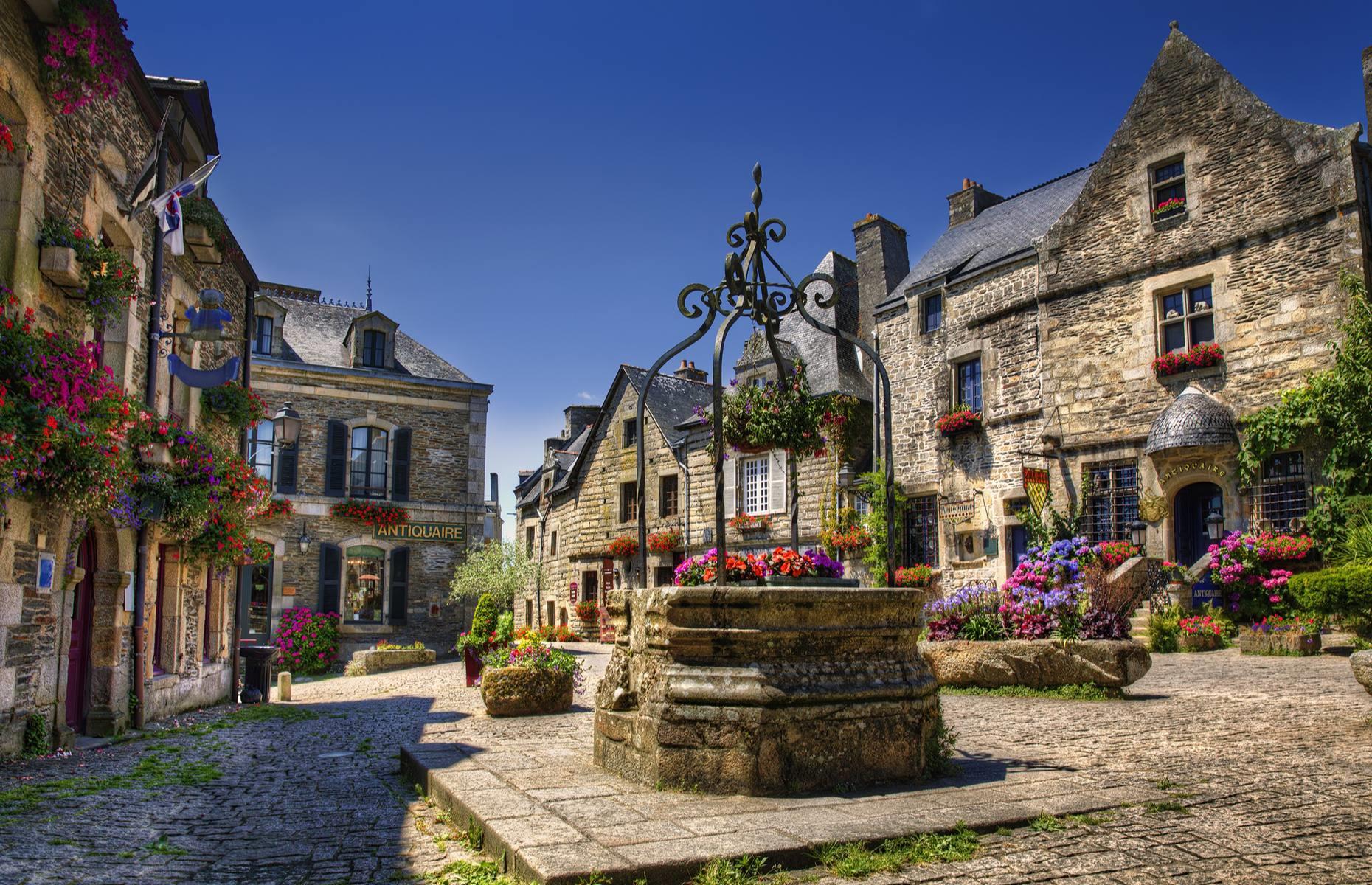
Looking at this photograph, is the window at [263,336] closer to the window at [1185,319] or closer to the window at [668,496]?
the window at [668,496]

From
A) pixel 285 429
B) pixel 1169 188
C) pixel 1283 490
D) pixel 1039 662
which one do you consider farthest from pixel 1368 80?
pixel 285 429

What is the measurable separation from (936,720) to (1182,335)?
40.5 feet

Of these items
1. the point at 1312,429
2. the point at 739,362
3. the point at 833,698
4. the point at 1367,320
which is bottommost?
the point at 833,698

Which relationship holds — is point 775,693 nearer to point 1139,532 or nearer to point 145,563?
point 145,563

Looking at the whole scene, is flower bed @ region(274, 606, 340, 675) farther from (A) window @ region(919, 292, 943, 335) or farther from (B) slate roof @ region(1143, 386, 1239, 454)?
(B) slate roof @ region(1143, 386, 1239, 454)

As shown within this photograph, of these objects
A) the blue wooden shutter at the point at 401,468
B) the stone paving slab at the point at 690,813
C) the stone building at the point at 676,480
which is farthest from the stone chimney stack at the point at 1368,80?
the blue wooden shutter at the point at 401,468

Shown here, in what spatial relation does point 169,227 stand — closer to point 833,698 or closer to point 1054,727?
point 833,698

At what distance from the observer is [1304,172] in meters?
13.7

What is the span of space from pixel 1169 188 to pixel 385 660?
16.0 m

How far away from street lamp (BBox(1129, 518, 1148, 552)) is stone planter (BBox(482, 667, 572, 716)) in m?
9.63

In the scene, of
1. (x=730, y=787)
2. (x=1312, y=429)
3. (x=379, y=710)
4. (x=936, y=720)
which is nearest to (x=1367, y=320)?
(x=1312, y=429)

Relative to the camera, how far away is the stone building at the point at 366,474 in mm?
21219

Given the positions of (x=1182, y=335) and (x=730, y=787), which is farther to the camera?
(x=1182, y=335)

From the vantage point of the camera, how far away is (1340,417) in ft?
41.2
